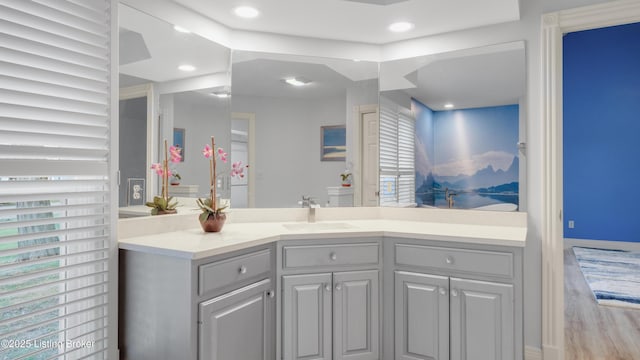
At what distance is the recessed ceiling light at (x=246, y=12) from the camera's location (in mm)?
2428

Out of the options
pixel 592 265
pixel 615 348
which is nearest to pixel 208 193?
pixel 615 348

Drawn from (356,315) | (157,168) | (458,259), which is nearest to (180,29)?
(157,168)

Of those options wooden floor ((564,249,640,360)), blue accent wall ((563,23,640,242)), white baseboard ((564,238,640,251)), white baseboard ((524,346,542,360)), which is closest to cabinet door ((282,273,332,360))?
white baseboard ((524,346,542,360))

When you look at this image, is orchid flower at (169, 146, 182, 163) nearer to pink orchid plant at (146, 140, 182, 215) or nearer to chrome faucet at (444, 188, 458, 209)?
pink orchid plant at (146, 140, 182, 215)

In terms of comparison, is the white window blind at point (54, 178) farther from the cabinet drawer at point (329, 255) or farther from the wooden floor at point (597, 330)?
the wooden floor at point (597, 330)

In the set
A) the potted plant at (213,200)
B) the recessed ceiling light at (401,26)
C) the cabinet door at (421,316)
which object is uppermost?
the recessed ceiling light at (401,26)

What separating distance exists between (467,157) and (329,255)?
47.6 inches

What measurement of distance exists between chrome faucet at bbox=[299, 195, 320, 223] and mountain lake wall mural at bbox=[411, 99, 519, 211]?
2.47 feet

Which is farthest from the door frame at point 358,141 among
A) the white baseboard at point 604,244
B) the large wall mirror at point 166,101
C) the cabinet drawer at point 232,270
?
the white baseboard at point 604,244

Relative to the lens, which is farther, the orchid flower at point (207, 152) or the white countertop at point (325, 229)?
the orchid flower at point (207, 152)

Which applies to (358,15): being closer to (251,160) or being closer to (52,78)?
(251,160)

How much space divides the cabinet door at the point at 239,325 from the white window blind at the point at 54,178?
0.53 meters

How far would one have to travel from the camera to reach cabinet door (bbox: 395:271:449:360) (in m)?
2.25

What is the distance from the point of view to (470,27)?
8.93ft
